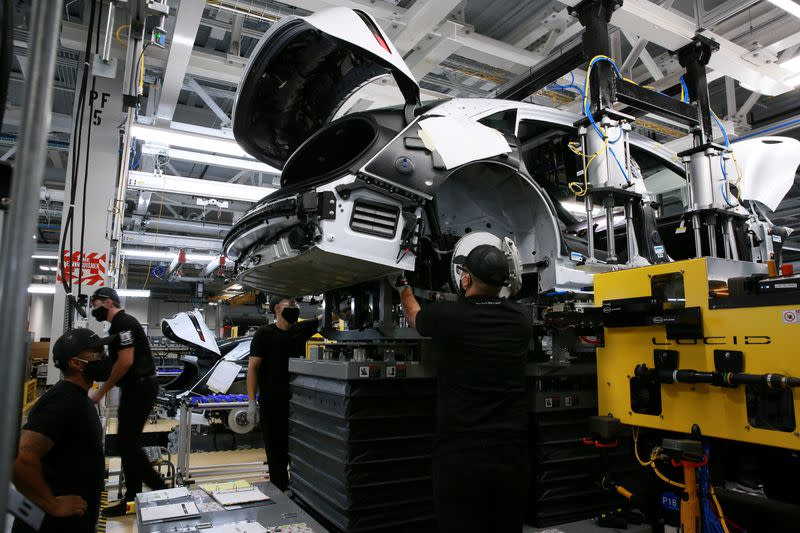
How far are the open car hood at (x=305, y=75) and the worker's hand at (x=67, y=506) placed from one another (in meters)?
2.40

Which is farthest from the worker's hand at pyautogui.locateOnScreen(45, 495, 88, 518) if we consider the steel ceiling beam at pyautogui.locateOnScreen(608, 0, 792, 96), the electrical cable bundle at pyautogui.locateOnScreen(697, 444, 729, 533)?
the steel ceiling beam at pyautogui.locateOnScreen(608, 0, 792, 96)

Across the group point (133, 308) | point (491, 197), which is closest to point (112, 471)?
point (491, 197)

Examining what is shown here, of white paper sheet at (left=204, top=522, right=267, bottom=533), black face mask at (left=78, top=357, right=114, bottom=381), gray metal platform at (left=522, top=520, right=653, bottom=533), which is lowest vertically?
gray metal platform at (left=522, top=520, right=653, bottom=533)

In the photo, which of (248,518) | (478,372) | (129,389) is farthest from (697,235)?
(129,389)

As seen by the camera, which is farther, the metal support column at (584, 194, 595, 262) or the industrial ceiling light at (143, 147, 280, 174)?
the industrial ceiling light at (143, 147, 280, 174)

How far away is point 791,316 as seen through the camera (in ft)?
6.49

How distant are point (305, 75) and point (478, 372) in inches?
92.4

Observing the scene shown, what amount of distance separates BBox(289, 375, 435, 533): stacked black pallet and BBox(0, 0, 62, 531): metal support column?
2.09 meters

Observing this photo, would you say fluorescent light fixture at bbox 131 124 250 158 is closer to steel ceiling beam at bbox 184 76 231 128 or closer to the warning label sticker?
steel ceiling beam at bbox 184 76 231 128

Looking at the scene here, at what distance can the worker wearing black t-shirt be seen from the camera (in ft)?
13.9

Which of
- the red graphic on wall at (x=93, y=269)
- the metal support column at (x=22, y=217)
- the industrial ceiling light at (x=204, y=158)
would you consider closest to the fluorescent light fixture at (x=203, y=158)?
the industrial ceiling light at (x=204, y=158)

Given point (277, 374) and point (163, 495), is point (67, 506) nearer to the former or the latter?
point (163, 495)

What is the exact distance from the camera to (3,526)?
0.87m

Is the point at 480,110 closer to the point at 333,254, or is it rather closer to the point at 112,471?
the point at 333,254
